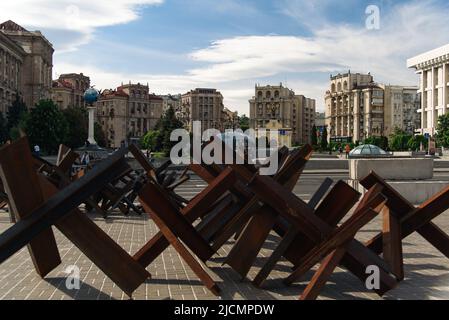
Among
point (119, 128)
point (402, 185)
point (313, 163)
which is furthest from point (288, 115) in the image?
point (402, 185)

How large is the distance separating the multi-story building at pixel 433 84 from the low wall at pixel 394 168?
282 feet

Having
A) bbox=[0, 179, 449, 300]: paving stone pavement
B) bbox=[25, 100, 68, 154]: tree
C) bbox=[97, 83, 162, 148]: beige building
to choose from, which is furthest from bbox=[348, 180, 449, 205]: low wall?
bbox=[97, 83, 162, 148]: beige building

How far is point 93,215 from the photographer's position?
1430 centimetres

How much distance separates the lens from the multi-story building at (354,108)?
14975 centimetres

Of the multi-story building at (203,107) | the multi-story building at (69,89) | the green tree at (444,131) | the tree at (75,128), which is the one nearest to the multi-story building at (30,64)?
the multi-story building at (69,89)

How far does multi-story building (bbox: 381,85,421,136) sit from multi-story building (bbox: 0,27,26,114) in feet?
315

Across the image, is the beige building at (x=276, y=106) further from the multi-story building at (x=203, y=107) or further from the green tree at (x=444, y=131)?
the green tree at (x=444, y=131)

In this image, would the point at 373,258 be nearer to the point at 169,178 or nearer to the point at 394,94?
the point at 169,178

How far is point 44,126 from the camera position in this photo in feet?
209

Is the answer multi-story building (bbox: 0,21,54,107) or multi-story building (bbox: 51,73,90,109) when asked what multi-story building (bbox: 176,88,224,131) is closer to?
multi-story building (bbox: 51,73,90,109)

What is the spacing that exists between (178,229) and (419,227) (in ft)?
10.7

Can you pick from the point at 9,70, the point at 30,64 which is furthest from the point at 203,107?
the point at 9,70

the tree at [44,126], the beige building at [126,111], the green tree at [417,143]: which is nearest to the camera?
the tree at [44,126]

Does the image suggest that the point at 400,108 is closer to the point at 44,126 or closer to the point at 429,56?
the point at 429,56
